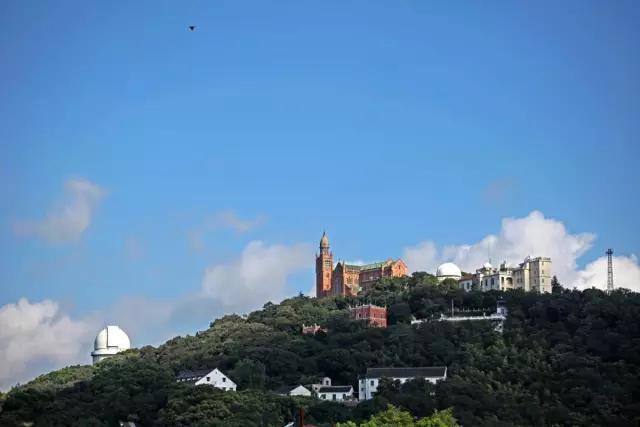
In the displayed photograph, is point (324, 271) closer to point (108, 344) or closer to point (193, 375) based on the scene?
point (108, 344)

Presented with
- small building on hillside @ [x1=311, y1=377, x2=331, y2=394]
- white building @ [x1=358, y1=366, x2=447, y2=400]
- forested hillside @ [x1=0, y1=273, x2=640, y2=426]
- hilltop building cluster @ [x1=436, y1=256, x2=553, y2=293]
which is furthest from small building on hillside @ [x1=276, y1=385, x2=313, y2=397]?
hilltop building cluster @ [x1=436, y1=256, x2=553, y2=293]

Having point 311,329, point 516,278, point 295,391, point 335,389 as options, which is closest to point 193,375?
point 295,391

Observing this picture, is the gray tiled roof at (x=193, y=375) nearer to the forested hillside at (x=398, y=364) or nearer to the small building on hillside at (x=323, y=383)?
the forested hillside at (x=398, y=364)

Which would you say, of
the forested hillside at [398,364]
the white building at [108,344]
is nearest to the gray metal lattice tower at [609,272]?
the forested hillside at [398,364]

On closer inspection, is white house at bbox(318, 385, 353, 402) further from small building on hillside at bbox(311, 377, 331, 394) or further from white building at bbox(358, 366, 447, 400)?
white building at bbox(358, 366, 447, 400)

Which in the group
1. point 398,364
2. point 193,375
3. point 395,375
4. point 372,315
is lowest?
point 395,375

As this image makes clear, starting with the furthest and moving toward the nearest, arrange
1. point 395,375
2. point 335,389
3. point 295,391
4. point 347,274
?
1. point 347,274
2. point 335,389
3. point 395,375
4. point 295,391

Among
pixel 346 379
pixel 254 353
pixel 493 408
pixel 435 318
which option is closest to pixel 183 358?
pixel 254 353
